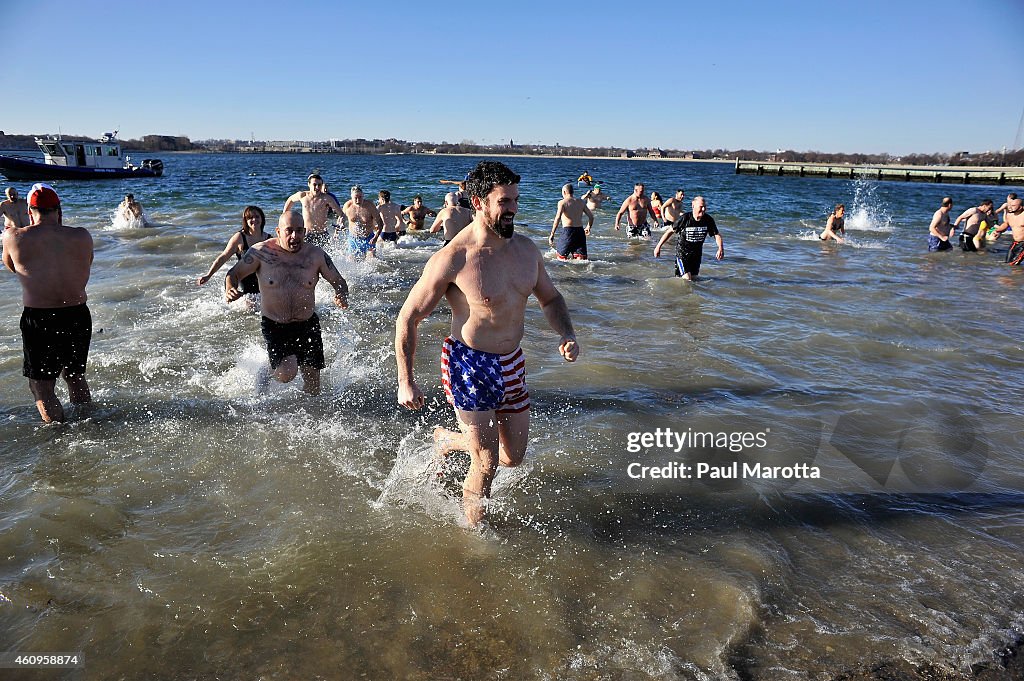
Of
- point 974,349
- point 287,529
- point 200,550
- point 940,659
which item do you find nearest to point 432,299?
point 287,529

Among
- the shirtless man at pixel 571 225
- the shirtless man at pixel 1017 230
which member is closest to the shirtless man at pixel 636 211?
the shirtless man at pixel 571 225

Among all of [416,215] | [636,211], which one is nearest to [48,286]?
[416,215]

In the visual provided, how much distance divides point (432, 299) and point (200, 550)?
1921 mm

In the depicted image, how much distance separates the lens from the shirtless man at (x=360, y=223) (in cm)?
1177

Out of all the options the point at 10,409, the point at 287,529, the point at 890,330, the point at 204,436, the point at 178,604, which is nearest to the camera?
the point at 178,604

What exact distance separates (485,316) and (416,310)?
364mm

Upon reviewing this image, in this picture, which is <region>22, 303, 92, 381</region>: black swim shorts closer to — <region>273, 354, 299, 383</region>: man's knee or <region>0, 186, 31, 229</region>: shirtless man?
<region>273, 354, 299, 383</region>: man's knee

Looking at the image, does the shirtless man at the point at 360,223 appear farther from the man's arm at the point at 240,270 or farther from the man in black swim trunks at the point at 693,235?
the man's arm at the point at 240,270

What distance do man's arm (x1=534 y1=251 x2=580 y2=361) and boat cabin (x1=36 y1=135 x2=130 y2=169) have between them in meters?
47.5

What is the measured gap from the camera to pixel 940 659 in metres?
2.72

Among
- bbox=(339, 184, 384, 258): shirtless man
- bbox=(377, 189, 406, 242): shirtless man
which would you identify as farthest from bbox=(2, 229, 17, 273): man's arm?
bbox=(377, 189, 406, 242): shirtless man

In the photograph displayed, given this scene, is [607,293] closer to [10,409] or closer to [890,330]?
[890,330]

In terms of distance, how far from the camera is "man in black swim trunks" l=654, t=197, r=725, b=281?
32.4 ft

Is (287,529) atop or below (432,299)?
below
